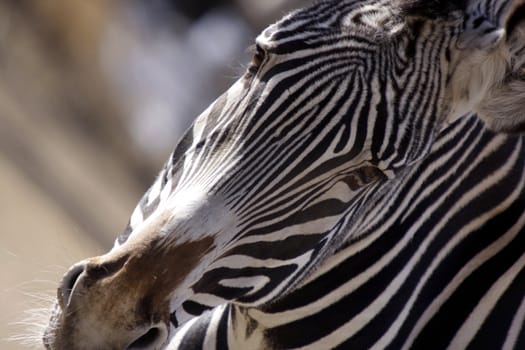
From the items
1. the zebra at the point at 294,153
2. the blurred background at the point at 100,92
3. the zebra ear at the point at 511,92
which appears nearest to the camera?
the zebra at the point at 294,153

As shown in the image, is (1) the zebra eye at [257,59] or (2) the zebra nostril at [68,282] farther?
(1) the zebra eye at [257,59]

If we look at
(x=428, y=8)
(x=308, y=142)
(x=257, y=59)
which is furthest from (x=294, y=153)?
(x=428, y=8)

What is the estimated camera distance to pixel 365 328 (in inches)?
127

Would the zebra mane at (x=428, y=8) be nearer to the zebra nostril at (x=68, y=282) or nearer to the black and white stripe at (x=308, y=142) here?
the black and white stripe at (x=308, y=142)

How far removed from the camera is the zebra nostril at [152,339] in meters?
2.66

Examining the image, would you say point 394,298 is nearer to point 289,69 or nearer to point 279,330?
point 279,330

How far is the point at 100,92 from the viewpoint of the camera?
10961 mm

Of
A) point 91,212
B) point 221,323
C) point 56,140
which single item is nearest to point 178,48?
point 56,140

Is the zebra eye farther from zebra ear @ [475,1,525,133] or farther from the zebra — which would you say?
zebra ear @ [475,1,525,133]

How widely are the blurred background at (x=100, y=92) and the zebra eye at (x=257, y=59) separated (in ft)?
17.8

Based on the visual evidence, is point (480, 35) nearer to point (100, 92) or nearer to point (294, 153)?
point (294, 153)

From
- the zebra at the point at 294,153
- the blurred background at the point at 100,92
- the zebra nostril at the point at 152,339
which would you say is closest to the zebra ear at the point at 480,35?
the zebra at the point at 294,153

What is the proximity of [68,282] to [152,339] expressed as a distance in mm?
226

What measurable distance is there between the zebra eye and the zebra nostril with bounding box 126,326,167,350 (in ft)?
2.12
